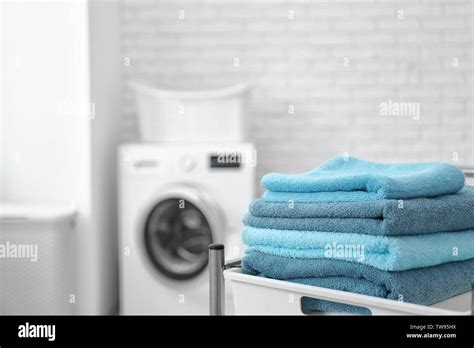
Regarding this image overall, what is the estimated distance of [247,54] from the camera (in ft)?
11.4

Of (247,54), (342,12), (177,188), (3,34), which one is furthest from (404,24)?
(3,34)

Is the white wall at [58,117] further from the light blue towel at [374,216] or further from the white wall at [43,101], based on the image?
the light blue towel at [374,216]

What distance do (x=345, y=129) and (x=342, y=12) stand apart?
0.61m

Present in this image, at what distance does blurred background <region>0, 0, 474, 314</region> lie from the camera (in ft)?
9.93

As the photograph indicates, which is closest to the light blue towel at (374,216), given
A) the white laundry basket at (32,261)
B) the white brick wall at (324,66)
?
the white laundry basket at (32,261)

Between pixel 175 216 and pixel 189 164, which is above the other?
pixel 189 164

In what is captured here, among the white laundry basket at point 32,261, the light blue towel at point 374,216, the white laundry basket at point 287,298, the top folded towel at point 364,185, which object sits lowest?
the white laundry basket at point 32,261

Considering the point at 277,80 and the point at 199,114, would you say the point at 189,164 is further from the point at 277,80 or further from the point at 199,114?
the point at 277,80

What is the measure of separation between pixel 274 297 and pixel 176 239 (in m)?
2.16

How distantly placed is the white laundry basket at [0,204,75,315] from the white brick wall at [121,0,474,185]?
3.30 feet

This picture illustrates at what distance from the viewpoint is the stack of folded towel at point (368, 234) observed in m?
0.81

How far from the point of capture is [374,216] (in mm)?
820

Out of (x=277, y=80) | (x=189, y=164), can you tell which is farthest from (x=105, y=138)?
(x=277, y=80)

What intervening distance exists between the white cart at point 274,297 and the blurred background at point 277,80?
6.70ft
